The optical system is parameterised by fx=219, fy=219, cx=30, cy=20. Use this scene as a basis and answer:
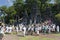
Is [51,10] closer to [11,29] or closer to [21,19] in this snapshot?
[21,19]

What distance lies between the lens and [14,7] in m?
49.1

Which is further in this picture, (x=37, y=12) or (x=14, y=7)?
(x=14, y=7)

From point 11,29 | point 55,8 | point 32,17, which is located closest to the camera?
point 11,29

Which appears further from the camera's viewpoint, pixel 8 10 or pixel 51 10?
pixel 8 10

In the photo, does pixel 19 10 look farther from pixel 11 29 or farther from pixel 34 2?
pixel 11 29

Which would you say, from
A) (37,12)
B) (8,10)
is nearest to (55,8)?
(37,12)

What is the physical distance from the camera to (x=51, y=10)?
146 feet

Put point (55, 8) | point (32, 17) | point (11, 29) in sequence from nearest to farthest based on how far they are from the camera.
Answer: point (11, 29) → point (55, 8) → point (32, 17)

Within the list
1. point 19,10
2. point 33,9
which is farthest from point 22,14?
point 33,9

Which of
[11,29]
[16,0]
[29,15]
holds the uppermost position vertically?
[16,0]

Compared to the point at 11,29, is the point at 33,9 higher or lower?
higher

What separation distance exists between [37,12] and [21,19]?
5178 mm

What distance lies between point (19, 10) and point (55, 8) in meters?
9.42

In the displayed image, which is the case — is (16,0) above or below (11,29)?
above
